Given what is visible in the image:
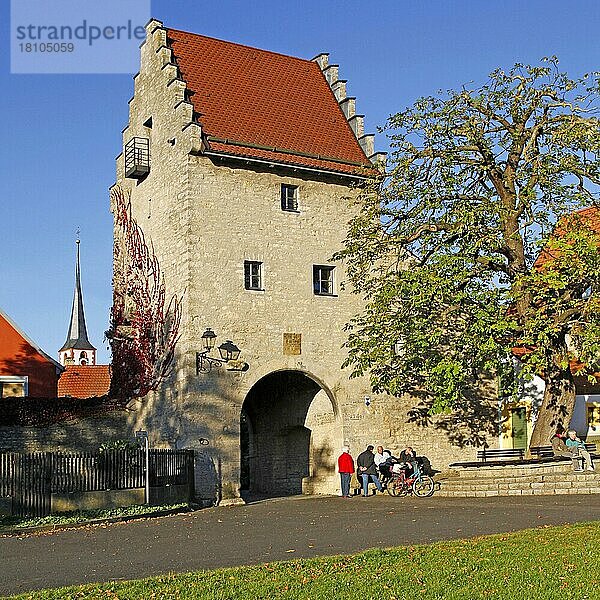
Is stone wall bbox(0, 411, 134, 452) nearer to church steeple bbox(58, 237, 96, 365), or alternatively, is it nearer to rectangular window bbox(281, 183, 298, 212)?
rectangular window bbox(281, 183, 298, 212)

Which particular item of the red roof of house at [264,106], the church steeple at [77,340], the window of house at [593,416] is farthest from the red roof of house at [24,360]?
the church steeple at [77,340]

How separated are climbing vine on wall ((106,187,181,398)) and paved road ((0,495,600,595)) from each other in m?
5.86

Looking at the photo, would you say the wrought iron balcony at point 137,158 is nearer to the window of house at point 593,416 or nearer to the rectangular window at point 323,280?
the rectangular window at point 323,280

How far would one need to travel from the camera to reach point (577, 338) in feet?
84.1

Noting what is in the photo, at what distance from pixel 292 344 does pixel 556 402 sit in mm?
7993

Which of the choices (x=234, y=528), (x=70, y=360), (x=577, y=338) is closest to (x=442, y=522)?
(x=234, y=528)

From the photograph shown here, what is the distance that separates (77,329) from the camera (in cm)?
6300

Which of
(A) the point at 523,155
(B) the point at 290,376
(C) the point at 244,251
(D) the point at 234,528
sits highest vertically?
(A) the point at 523,155

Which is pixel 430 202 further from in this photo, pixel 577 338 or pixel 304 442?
pixel 304 442

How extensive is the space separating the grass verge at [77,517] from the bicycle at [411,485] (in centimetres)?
733

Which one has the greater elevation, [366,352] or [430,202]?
[430,202]

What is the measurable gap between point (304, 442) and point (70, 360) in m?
33.2

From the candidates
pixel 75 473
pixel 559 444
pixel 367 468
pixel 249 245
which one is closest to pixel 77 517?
pixel 75 473

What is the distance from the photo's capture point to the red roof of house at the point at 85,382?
43.4 m
